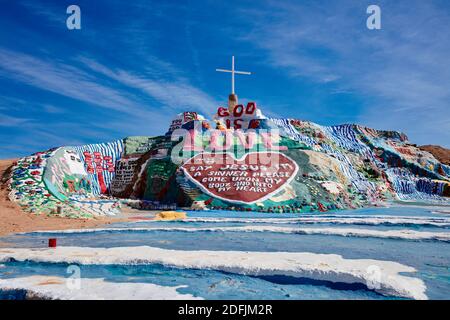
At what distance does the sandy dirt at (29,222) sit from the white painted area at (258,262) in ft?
15.3

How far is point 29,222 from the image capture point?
49.7 feet

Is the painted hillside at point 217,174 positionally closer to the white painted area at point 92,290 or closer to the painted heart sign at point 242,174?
the painted heart sign at point 242,174

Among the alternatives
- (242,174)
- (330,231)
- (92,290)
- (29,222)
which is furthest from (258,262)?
(242,174)

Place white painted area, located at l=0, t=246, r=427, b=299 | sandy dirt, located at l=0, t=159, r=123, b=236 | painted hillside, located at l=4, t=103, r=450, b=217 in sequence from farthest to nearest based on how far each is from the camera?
painted hillside, located at l=4, t=103, r=450, b=217 < sandy dirt, located at l=0, t=159, r=123, b=236 < white painted area, located at l=0, t=246, r=427, b=299

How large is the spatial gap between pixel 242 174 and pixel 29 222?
12.7 m

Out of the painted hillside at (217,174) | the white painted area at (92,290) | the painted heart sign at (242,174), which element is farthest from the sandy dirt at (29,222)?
the painted heart sign at (242,174)

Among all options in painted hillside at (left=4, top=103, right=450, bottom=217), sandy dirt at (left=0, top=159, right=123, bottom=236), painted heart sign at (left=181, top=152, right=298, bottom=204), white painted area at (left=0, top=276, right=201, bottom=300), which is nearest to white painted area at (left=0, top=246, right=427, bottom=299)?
white painted area at (left=0, top=276, right=201, bottom=300)

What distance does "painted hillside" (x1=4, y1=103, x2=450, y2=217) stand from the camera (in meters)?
21.8

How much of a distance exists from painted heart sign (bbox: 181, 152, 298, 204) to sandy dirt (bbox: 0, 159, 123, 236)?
7.92 m

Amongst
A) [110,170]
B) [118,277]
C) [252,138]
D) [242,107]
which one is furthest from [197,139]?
[118,277]

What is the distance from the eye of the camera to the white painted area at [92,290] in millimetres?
5566

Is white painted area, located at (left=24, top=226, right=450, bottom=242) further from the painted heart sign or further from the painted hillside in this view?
the painted heart sign

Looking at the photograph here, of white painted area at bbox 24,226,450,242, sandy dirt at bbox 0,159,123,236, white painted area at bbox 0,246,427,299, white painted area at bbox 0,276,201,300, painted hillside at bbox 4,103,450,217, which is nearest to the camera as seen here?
white painted area at bbox 0,276,201,300

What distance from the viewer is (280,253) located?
358 inches
